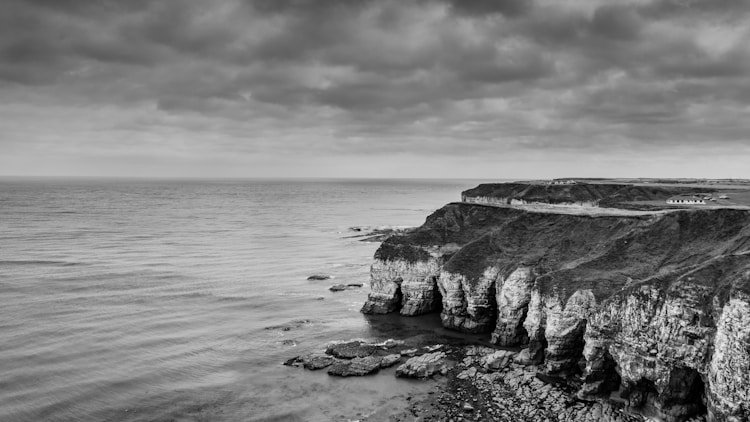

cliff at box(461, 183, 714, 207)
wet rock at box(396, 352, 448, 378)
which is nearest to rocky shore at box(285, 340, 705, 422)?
wet rock at box(396, 352, 448, 378)

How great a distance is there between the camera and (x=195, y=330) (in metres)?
59.2

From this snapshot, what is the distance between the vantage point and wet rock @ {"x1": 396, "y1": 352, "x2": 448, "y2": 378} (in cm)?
4619

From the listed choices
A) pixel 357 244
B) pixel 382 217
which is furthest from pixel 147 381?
pixel 382 217

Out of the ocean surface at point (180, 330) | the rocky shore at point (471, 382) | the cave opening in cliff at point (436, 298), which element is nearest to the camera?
the rocky shore at point (471, 382)

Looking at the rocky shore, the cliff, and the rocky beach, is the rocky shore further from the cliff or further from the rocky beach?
the cliff

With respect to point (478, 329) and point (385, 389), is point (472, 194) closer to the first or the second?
point (478, 329)

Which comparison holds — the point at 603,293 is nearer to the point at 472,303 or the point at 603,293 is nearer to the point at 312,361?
the point at 472,303

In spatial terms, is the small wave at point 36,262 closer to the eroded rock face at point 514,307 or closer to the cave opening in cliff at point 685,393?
the eroded rock face at point 514,307

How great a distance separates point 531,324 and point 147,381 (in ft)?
114

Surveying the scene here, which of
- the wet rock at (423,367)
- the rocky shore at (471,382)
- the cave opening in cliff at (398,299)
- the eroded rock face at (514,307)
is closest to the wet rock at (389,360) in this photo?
the rocky shore at (471,382)

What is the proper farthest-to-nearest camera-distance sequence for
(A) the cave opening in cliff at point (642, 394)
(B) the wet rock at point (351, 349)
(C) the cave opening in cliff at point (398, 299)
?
1. (C) the cave opening in cliff at point (398, 299)
2. (B) the wet rock at point (351, 349)
3. (A) the cave opening in cliff at point (642, 394)

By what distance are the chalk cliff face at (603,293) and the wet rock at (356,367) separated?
505 inches

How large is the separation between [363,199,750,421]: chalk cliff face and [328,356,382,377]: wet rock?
42.1 feet

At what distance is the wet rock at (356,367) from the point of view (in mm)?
47188
